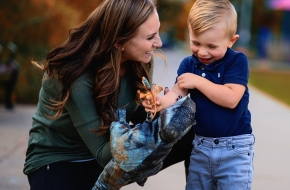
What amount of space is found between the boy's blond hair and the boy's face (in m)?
0.02

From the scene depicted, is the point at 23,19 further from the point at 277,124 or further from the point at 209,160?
the point at 209,160

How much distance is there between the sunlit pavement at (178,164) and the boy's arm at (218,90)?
813 millimetres

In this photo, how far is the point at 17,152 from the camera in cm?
561

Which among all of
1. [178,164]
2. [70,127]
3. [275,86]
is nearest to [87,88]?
[70,127]

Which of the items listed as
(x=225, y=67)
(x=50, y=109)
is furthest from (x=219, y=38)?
(x=50, y=109)

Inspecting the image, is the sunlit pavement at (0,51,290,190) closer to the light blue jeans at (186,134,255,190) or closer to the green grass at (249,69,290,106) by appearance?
the light blue jeans at (186,134,255,190)

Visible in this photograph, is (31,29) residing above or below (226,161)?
below

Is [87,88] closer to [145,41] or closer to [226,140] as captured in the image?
[145,41]

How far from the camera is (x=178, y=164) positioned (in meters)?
5.65

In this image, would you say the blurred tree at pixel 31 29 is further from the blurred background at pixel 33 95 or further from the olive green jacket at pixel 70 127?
the olive green jacket at pixel 70 127

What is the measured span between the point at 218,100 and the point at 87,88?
68 centimetres

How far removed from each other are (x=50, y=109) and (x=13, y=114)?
4.81 metres

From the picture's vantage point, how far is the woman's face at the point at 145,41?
9.46 ft

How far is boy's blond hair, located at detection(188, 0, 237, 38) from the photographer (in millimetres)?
2785
